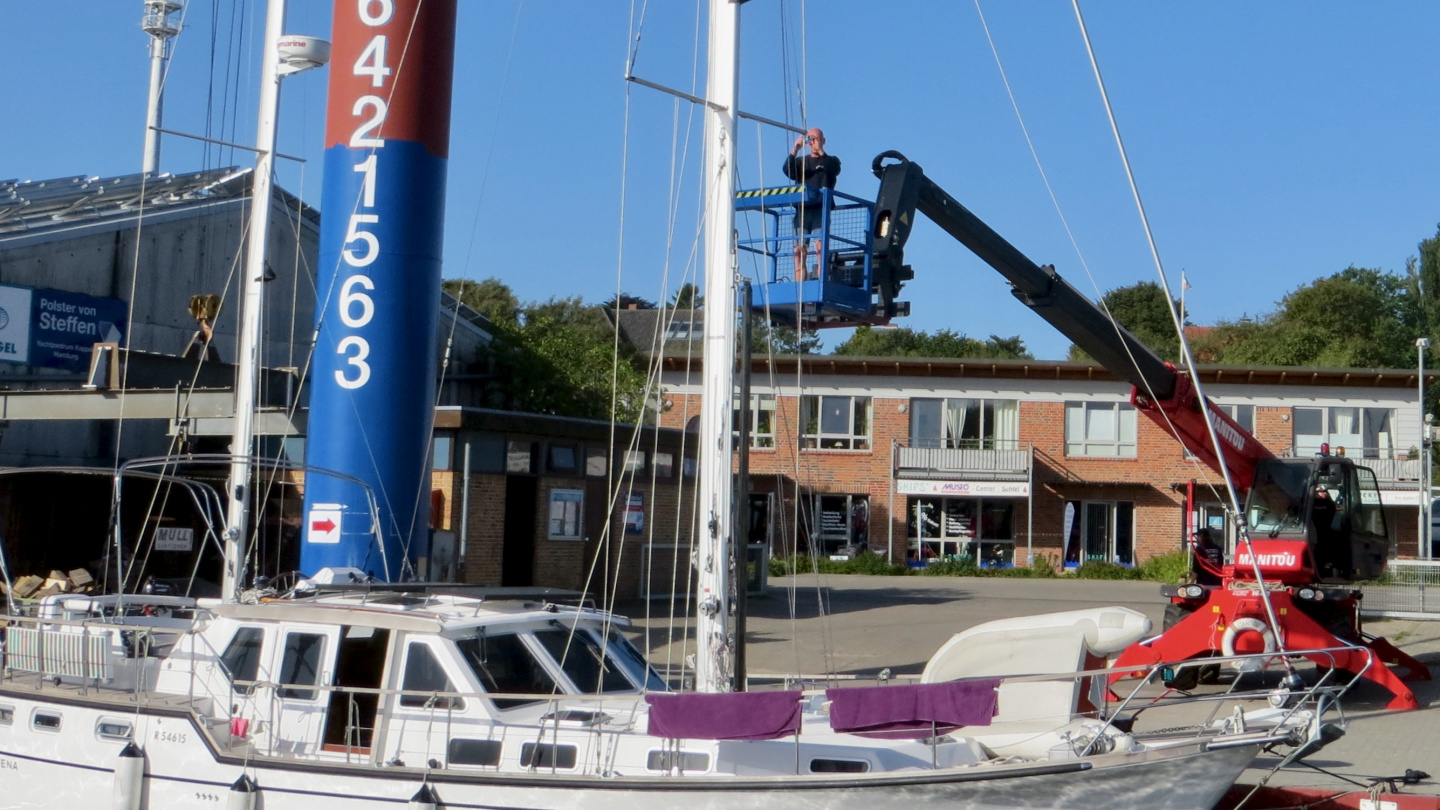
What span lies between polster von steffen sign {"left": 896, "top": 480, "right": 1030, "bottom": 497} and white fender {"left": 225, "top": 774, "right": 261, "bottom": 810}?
109 feet

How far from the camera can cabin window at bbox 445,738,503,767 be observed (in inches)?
328

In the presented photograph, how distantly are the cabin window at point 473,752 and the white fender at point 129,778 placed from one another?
2307 mm

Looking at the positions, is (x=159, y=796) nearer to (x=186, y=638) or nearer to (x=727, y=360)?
(x=186, y=638)

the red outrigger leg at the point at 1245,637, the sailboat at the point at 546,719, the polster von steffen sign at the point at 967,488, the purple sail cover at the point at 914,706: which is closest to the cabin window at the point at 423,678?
the sailboat at the point at 546,719

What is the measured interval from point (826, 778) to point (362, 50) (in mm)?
11699

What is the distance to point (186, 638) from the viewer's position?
9914mm

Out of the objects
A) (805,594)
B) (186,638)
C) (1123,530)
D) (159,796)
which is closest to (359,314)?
(186,638)

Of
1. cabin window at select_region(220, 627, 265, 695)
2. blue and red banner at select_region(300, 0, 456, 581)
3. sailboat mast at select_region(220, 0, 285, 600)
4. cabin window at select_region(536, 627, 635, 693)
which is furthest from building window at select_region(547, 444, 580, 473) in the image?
cabin window at select_region(536, 627, 635, 693)

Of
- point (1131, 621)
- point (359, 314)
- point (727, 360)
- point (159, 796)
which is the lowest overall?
point (159, 796)

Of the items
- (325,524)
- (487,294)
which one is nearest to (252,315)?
(325,524)

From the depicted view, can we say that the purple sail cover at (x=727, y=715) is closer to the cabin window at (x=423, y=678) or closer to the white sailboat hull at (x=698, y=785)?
the white sailboat hull at (x=698, y=785)

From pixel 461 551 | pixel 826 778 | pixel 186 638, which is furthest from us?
pixel 461 551

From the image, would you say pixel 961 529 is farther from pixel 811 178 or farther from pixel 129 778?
pixel 129 778

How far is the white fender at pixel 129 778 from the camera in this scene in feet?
29.5
